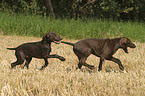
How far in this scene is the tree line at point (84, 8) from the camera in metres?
16.7

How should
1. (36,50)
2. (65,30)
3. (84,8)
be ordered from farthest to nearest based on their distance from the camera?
(84,8) < (65,30) < (36,50)

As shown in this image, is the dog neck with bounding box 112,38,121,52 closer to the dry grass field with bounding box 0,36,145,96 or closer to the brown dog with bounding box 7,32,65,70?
the dry grass field with bounding box 0,36,145,96

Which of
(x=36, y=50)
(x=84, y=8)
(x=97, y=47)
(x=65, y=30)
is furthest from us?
(x=84, y=8)

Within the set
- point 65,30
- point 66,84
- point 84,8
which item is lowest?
point 66,84

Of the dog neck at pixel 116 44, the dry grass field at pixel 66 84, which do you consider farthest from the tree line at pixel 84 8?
the dry grass field at pixel 66 84

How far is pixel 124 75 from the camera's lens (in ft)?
13.9

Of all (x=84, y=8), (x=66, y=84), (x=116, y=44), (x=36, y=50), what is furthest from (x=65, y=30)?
(x=66, y=84)

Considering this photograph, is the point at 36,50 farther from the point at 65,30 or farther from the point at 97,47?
the point at 65,30

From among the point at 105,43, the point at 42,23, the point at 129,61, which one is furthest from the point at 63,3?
the point at 105,43

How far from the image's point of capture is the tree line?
1667cm

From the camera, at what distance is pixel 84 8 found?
17.9 m

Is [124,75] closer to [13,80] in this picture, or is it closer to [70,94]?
[70,94]

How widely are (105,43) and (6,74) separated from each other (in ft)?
6.55

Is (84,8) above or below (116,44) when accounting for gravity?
above
